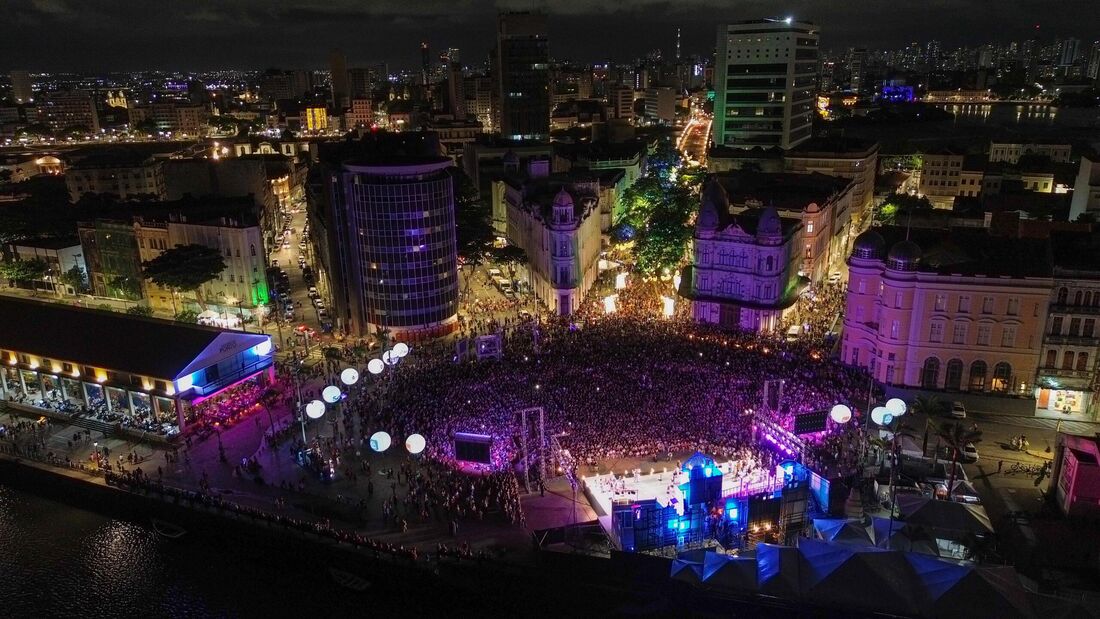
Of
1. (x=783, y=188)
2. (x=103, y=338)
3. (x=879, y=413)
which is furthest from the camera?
(x=783, y=188)

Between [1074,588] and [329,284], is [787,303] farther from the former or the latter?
[329,284]

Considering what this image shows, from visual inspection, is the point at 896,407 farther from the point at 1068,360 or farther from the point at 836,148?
the point at 836,148

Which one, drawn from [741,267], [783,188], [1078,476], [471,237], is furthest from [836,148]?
[1078,476]

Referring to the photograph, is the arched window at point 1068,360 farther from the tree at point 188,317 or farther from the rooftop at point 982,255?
the tree at point 188,317

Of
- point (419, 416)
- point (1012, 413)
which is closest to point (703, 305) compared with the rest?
point (1012, 413)

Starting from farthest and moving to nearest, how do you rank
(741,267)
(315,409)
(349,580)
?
(741,267) → (315,409) → (349,580)

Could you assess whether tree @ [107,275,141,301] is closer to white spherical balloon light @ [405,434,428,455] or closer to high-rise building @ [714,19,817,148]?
white spherical balloon light @ [405,434,428,455]
